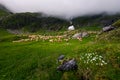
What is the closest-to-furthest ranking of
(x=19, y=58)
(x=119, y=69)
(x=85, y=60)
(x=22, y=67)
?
(x=119, y=69), (x=85, y=60), (x=22, y=67), (x=19, y=58)

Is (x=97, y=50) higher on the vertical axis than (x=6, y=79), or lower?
higher

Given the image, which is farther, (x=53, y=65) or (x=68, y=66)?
(x=53, y=65)

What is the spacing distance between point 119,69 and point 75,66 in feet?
29.6

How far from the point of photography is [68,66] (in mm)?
56969

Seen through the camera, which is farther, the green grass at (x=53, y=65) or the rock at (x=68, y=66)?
the rock at (x=68, y=66)

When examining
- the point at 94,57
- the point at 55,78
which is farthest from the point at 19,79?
the point at 94,57

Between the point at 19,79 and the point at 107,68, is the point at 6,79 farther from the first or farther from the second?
the point at 107,68

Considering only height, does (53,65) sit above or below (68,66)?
below

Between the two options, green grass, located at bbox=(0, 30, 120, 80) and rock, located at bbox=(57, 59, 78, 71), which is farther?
rock, located at bbox=(57, 59, 78, 71)

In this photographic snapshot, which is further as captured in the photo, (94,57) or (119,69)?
(94,57)

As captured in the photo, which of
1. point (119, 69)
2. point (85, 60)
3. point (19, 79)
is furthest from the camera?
point (19, 79)

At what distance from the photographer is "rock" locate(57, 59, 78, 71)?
185 feet

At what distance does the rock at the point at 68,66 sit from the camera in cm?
5644

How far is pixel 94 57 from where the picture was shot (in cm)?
5634
